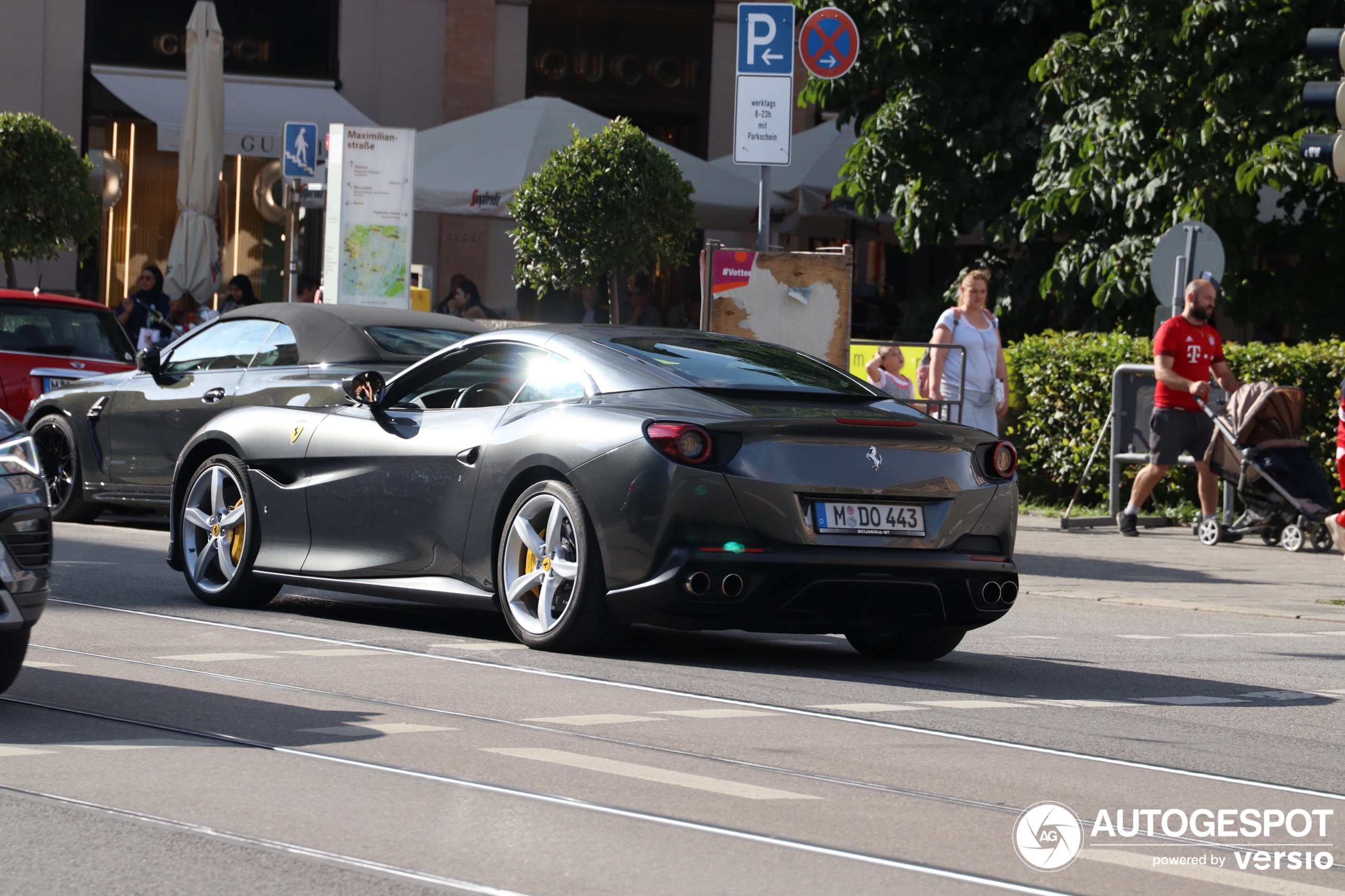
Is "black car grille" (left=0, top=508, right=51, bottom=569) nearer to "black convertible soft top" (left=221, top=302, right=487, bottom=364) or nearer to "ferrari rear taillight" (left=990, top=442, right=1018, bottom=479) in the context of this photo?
"ferrari rear taillight" (left=990, top=442, right=1018, bottom=479)


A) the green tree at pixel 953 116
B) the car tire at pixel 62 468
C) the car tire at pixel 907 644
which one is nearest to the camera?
the car tire at pixel 907 644

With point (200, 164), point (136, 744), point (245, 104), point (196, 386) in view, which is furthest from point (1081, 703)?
point (245, 104)

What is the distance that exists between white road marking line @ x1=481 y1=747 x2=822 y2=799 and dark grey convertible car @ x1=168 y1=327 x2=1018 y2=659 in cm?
163

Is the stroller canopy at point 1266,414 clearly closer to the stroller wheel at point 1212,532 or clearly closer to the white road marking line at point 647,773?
the stroller wheel at point 1212,532

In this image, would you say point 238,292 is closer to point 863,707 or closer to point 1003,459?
point 1003,459

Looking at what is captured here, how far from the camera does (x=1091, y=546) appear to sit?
14.9 metres

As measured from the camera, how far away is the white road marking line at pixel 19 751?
18.4 ft

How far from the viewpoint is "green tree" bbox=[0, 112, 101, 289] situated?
2309cm

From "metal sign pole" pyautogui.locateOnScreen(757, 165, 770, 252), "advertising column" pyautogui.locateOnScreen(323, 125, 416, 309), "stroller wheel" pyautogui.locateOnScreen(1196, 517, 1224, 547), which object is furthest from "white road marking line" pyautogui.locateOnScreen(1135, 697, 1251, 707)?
"advertising column" pyautogui.locateOnScreen(323, 125, 416, 309)

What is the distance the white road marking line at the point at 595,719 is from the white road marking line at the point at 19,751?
1.47 m

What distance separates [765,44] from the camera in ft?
44.2

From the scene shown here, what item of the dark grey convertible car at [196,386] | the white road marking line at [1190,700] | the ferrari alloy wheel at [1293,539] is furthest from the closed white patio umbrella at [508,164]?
the white road marking line at [1190,700]

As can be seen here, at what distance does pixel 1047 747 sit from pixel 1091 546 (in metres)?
8.77

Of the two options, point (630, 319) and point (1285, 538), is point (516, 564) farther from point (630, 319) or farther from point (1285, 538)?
point (630, 319)
